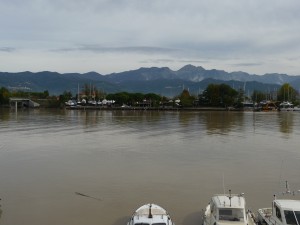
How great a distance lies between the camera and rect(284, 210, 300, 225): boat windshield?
1145cm

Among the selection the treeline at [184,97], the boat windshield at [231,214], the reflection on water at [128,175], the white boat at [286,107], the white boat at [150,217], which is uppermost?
the treeline at [184,97]

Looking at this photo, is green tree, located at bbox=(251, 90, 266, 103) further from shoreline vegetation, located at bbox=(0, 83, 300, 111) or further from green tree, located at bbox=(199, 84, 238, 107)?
green tree, located at bbox=(199, 84, 238, 107)

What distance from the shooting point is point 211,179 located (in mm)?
19453

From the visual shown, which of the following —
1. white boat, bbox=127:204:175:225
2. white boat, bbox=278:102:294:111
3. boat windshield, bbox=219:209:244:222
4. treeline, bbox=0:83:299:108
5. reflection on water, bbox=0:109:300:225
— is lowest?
reflection on water, bbox=0:109:300:225

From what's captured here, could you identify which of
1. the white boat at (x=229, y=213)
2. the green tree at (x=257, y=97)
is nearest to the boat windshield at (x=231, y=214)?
the white boat at (x=229, y=213)

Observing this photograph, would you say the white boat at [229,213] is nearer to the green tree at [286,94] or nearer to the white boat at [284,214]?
the white boat at [284,214]

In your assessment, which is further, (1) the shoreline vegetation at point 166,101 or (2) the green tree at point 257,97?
(2) the green tree at point 257,97

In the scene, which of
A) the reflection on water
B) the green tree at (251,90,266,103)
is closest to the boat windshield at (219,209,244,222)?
the reflection on water

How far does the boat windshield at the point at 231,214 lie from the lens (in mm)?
11938

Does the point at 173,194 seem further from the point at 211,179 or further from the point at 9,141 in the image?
the point at 9,141

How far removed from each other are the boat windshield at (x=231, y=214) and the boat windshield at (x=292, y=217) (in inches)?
50.2

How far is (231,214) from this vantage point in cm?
→ 1209

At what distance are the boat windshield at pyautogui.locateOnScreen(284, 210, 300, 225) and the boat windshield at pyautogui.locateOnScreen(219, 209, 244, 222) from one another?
1275 mm

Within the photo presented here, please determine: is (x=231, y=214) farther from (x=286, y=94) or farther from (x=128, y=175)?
(x=286, y=94)
